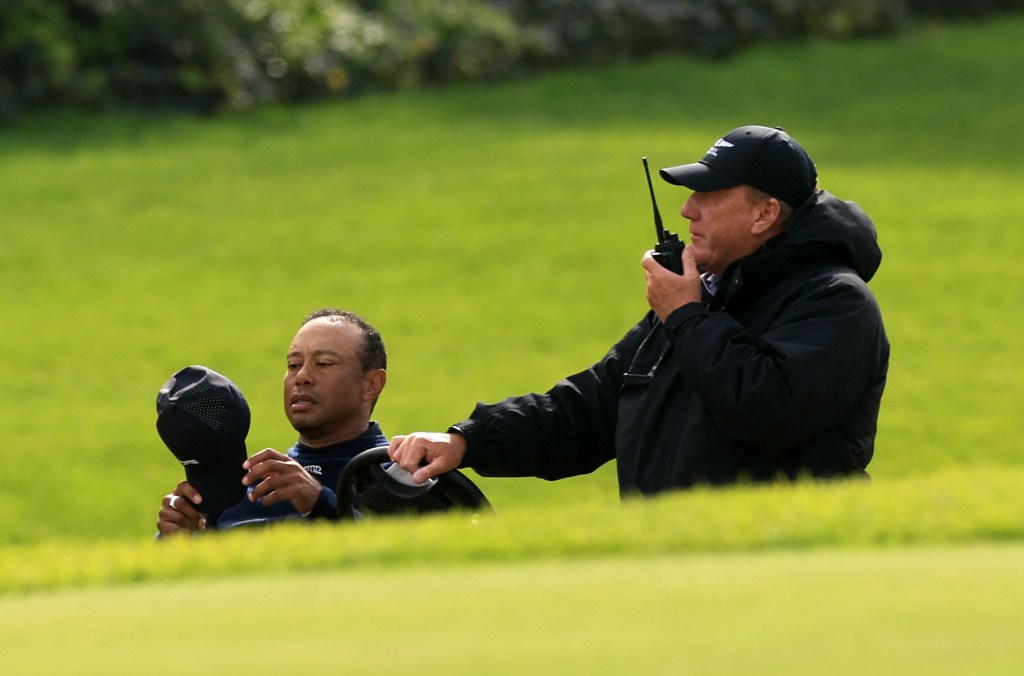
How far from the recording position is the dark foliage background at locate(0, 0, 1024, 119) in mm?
19938

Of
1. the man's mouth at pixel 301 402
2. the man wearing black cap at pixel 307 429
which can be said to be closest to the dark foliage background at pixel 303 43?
the man wearing black cap at pixel 307 429

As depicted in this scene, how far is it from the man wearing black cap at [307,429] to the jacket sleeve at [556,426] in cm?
45

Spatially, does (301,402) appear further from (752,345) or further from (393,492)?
(752,345)

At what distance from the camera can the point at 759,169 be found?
5.92m

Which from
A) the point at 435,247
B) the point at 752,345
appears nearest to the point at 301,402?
the point at 752,345

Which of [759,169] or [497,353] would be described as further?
[497,353]

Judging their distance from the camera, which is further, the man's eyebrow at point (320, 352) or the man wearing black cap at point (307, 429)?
the man's eyebrow at point (320, 352)

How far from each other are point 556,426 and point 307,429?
0.79m

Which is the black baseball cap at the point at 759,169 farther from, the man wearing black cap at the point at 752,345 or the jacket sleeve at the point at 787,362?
the jacket sleeve at the point at 787,362

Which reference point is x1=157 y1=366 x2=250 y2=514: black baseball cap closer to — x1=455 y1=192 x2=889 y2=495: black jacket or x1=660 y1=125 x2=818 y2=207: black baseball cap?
x1=455 y1=192 x2=889 y2=495: black jacket

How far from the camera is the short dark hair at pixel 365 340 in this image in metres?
6.69

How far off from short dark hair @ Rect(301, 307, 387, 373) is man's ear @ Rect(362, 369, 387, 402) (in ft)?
0.05

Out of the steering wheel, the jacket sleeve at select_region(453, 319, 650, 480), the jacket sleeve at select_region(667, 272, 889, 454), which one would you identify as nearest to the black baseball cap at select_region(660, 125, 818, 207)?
the jacket sleeve at select_region(667, 272, 889, 454)

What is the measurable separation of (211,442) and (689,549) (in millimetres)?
1681
